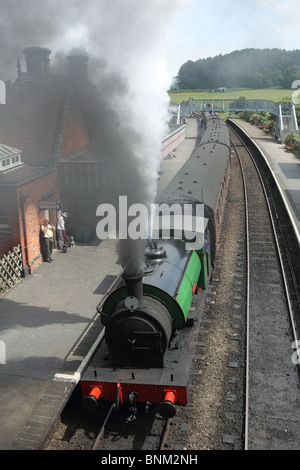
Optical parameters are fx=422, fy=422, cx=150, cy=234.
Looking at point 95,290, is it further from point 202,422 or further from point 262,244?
point 262,244

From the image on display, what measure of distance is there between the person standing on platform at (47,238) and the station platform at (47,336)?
1.09ft

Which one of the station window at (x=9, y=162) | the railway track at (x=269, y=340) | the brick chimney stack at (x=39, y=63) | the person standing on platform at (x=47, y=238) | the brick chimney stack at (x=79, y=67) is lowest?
the railway track at (x=269, y=340)

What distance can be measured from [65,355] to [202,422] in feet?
11.9

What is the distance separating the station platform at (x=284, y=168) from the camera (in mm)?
19953

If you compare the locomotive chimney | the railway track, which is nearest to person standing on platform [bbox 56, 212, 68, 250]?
the railway track

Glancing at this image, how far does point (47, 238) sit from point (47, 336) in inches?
202

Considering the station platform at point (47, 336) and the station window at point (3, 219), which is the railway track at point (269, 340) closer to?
the station platform at point (47, 336)

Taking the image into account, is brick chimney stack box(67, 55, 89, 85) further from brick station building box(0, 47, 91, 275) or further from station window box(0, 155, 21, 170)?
station window box(0, 155, 21, 170)

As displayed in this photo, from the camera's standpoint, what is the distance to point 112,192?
16.5 metres

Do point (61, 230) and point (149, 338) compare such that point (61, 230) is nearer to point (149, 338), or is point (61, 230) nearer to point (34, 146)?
point (34, 146)

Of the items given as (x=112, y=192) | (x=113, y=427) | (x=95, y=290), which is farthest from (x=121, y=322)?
(x=112, y=192)

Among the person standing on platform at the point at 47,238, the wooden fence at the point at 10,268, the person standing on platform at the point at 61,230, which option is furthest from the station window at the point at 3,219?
the person standing on platform at the point at 61,230
